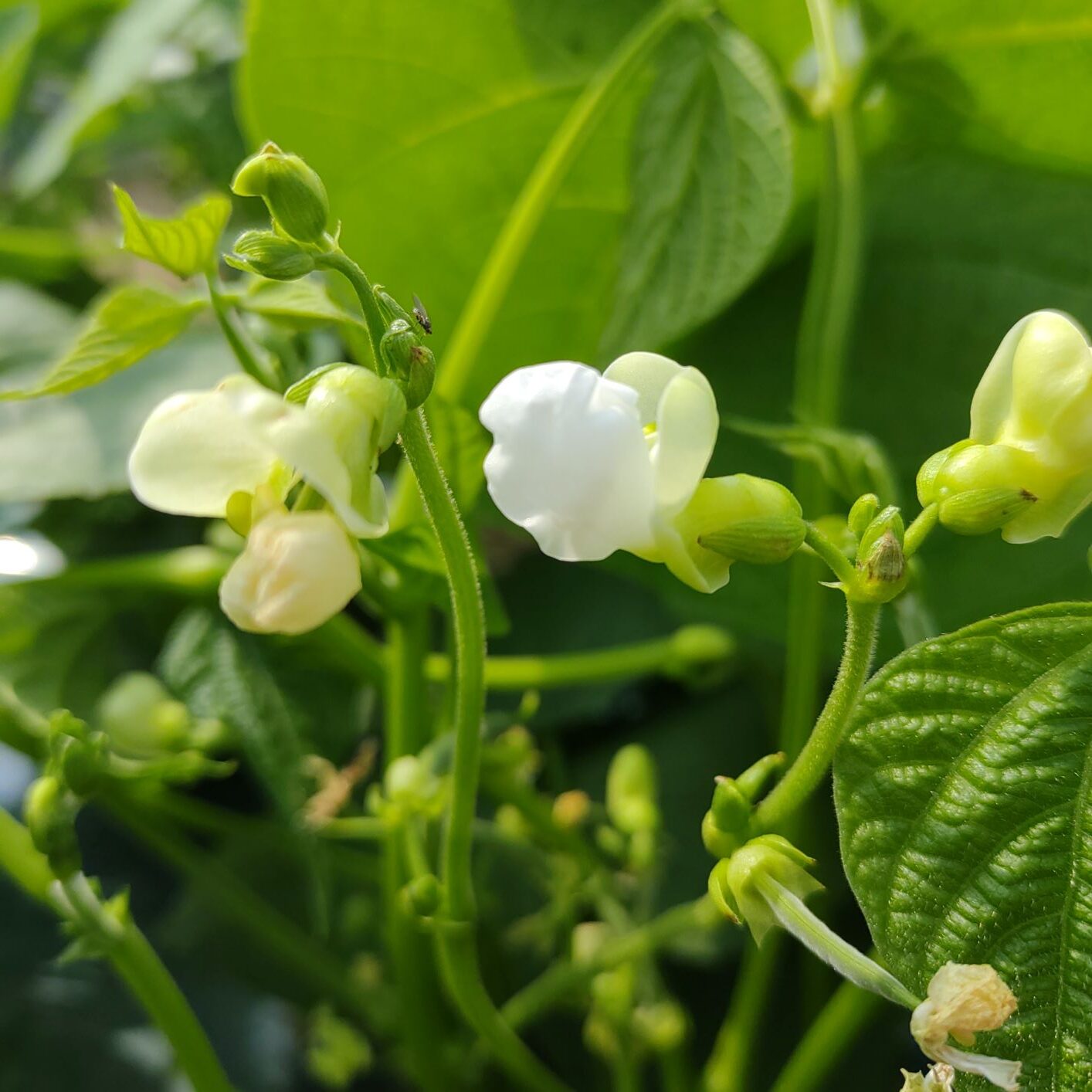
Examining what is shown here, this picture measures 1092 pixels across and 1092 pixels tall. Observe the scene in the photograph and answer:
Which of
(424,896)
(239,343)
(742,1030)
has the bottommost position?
(742,1030)

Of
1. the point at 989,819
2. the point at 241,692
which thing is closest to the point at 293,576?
the point at 989,819

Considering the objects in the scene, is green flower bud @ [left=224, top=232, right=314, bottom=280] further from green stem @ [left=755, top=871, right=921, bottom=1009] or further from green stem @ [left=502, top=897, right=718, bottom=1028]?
green stem @ [left=502, top=897, right=718, bottom=1028]

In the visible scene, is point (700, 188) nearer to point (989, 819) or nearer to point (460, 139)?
point (460, 139)

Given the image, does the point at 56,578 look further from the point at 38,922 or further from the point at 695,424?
the point at 695,424

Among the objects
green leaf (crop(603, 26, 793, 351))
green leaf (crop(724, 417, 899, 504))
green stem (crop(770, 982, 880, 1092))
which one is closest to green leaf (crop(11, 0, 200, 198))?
green leaf (crop(603, 26, 793, 351))

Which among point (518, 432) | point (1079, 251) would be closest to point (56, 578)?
point (518, 432)
